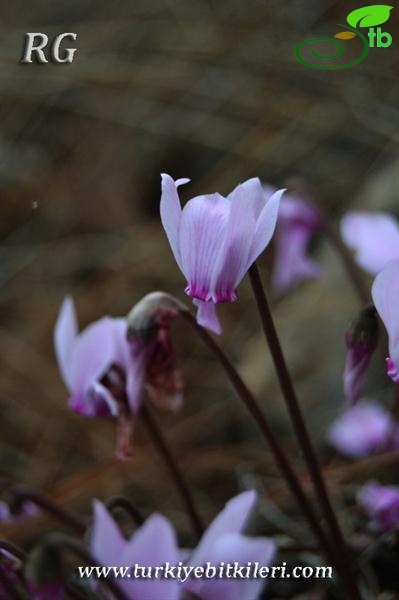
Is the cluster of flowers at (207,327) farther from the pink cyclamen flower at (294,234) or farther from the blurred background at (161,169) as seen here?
the blurred background at (161,169)

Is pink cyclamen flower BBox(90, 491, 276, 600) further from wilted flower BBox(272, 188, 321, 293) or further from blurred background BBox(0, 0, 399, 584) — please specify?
blurred background BBox(0, 0, 399, 584)

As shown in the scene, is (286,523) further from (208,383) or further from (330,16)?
(330,16)

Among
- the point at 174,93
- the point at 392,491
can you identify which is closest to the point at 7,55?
the point at 174,93

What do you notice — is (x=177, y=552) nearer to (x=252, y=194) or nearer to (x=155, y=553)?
(x=155, y=553)

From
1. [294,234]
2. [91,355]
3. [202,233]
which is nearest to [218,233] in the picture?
[202,233]

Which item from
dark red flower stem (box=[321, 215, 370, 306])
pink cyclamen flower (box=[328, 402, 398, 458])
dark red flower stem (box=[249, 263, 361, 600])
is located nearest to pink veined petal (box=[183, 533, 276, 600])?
dark red flower stem (box=[249, 263, 361, 600])
